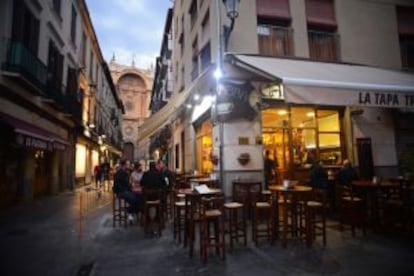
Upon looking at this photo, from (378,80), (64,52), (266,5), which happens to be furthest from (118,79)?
(378,80)

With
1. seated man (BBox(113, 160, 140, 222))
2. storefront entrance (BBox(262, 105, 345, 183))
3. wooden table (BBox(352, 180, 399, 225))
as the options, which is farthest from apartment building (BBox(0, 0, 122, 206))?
wooden table (BBox(352, 180, 399, 225))

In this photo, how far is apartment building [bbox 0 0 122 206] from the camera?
8.85 meters

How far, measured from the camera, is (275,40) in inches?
356

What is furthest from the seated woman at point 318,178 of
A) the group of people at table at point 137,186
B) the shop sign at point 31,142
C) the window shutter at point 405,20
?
the shop sign at point 31,142

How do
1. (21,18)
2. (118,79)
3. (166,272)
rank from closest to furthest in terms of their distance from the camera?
(166,272) < (21,18) < (118,79)

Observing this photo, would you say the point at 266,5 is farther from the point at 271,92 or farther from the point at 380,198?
the point at 380,198

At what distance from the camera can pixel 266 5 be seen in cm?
897

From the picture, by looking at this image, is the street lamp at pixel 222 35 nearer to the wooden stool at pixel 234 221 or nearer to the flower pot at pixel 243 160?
the flower pot at pixel 243 160

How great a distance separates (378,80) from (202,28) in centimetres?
699

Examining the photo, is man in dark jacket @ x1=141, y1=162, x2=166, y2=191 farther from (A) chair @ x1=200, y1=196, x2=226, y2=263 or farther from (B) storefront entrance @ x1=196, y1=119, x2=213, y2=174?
(B) storefront entrance @ x1=196, y1=119, x2=213, y2=174

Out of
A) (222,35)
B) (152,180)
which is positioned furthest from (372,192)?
(222,35)

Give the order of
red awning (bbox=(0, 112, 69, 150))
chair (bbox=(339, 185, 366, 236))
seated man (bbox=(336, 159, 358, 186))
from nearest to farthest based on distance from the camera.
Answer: chair (bbox=(339, 185, 366, 236)) < seated man (bbox=(336, 159, 358, 186)) < red awning (bbox=(0, 112, 69, 150))

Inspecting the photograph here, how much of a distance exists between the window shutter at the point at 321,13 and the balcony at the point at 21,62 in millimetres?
9651

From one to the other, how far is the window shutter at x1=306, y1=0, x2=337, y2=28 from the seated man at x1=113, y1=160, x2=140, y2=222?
310 inches
